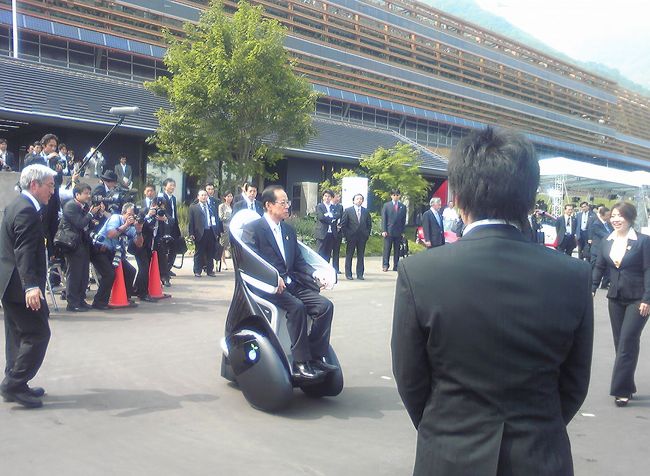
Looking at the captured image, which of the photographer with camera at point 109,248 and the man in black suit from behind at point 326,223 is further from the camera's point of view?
the man in black suit from behind at point 326,223

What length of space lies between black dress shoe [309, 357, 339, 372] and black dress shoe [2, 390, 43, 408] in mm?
2334

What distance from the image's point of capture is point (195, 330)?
8.98 m

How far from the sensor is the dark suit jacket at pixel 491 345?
2129 mm

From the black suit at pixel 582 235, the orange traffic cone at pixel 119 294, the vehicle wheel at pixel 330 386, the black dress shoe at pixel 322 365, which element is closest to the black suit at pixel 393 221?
the black suit at pixel 582 235

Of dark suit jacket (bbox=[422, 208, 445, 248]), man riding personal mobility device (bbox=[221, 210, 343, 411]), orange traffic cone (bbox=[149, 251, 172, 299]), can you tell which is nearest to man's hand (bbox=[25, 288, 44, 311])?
man riding personal mobility device (bbox=[221, 210, 343, 411])

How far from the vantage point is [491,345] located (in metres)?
2.16

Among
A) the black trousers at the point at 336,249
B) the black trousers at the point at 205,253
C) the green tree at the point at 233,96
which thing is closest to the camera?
the black trousers at the point at 205,253

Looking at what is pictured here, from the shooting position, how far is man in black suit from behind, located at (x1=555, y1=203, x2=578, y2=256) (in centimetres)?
1891

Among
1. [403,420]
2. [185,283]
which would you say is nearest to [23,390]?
[403,420]

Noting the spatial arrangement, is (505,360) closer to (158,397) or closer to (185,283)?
(158,397)

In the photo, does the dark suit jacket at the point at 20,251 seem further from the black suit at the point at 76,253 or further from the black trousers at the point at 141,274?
the black trousers at the point at 141,274

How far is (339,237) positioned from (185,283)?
4.07 m

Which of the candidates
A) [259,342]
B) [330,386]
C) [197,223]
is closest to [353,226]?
[197,223]

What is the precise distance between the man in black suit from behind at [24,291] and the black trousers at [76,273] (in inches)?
164
